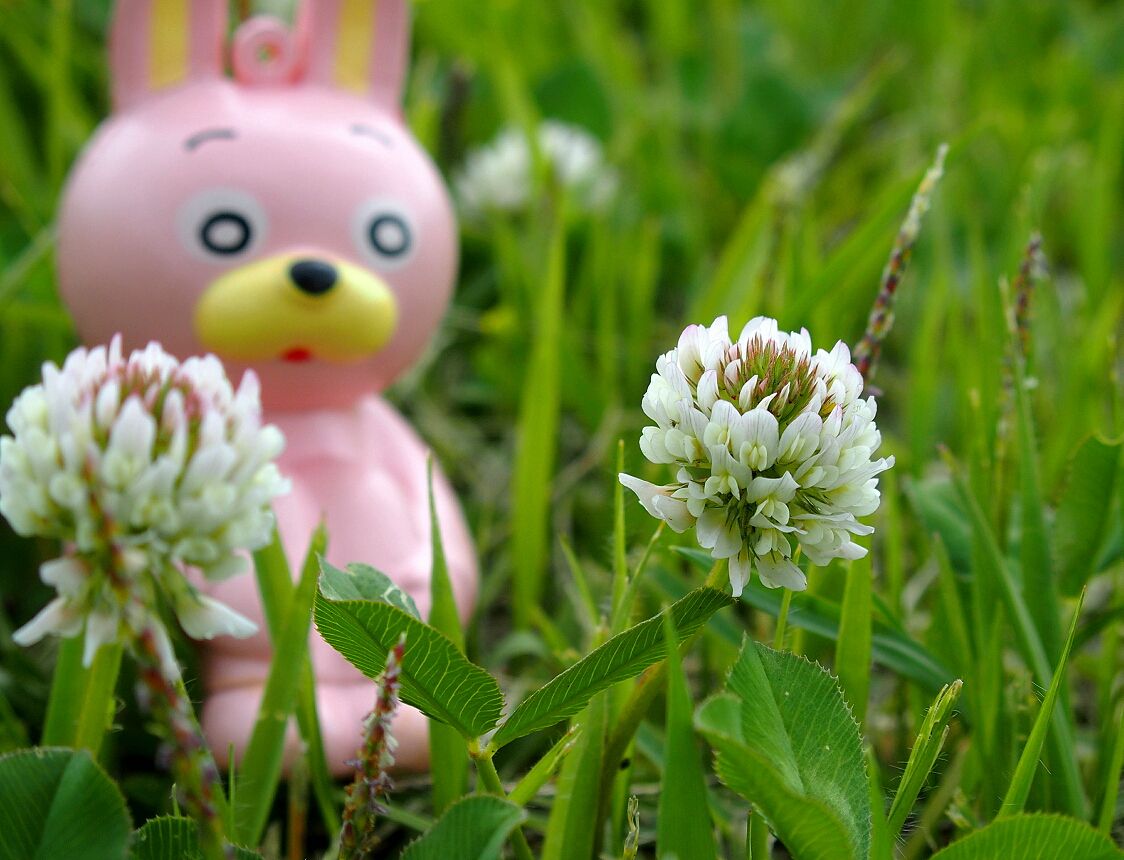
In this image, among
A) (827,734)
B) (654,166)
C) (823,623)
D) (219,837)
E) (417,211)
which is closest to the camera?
(219,837)

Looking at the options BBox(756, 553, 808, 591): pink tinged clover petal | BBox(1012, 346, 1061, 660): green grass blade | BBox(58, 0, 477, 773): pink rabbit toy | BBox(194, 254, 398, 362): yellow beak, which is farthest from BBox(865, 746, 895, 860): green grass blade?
BBox(194, 254, 398, 362): yellow beak

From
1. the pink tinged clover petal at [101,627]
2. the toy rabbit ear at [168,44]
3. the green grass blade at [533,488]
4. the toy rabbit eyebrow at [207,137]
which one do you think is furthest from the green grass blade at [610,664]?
the toy rabbit ear at [168,44]

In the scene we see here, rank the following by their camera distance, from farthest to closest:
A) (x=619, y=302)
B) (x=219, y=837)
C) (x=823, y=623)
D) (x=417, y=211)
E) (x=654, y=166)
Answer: (x=654, y=166)
(x=619, y=302)
(x=417, y=211)
(x=823, y=623)
(x=219, y=837)

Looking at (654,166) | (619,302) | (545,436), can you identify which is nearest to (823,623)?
(545,436)

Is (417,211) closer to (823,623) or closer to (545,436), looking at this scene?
(545,436)

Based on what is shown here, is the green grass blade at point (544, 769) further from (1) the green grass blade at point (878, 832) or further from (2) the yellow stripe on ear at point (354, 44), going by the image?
(2) the yellow stripe on ear at point (354, 44)

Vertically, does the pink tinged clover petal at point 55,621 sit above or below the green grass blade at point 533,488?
below
